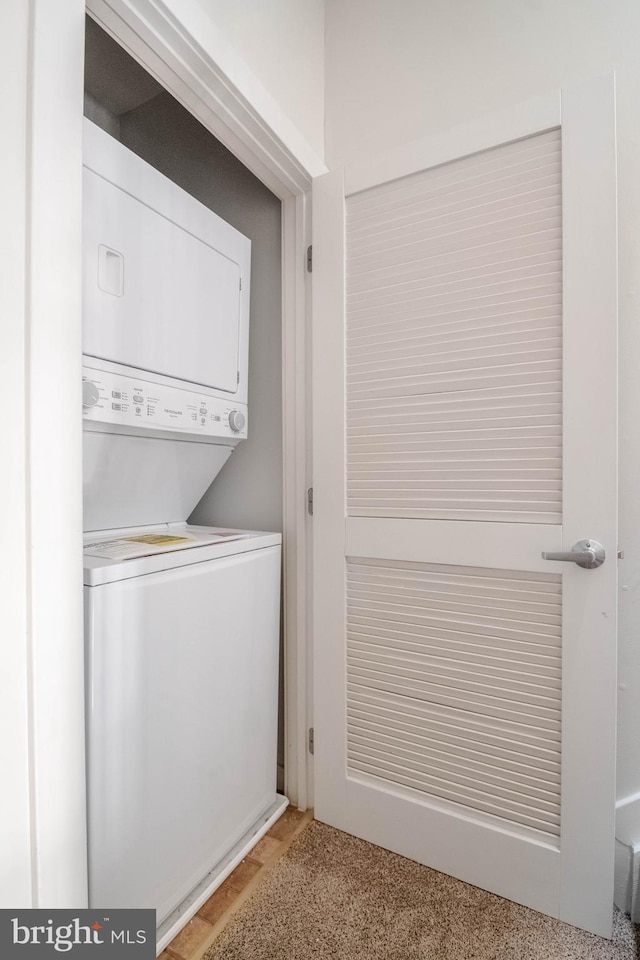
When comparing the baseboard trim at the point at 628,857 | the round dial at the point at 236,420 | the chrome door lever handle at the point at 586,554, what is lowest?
the baseboard trim at the point at 628,857

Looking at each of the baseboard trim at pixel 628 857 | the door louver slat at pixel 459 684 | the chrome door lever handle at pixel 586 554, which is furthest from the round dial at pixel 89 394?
the baseboard trim at pixel 628 857

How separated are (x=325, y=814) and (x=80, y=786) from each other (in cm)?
99

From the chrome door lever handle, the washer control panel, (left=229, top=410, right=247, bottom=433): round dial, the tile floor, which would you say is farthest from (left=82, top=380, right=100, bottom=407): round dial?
the tile floor

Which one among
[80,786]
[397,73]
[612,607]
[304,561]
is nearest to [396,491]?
[304,561]

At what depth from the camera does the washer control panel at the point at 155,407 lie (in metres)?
1.12

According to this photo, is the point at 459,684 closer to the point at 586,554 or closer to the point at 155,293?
the point at 586,554

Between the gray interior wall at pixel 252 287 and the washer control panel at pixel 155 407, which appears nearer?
the washer control panel at pixel 155 407

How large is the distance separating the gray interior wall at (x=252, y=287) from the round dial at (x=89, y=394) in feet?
2.42

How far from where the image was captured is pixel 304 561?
1.67m

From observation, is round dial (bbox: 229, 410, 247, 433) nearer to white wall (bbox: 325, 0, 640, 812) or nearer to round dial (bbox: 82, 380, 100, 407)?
round dial (bbox: 82, 380, 100, 407)

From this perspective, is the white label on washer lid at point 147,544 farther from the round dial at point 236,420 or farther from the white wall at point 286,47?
the white wall at point 286,47

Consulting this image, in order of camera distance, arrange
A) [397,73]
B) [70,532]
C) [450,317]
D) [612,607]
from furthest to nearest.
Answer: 1. [397,73]
2. [450,317]
3. [612,607]
4. [70,532]

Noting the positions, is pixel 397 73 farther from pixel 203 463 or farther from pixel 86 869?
pixel 86 869

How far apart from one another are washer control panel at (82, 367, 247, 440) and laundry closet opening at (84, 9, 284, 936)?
18cm
